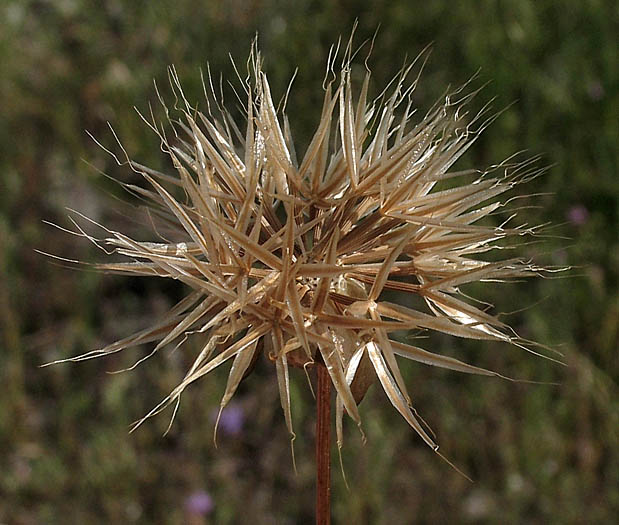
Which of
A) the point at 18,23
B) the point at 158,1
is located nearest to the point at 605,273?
the point at 158,1

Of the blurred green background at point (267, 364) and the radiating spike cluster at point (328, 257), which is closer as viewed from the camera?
the radiating spike cluster at point (328, 257)

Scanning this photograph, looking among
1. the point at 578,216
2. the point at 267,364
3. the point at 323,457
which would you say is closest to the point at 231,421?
the point at 267,364

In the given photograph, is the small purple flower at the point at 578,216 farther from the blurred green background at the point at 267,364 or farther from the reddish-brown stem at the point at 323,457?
the reddish-brown stem at the point at 323,457

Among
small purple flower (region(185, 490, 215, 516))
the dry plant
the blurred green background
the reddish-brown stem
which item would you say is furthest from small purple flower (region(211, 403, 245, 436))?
the reddish-brown stem

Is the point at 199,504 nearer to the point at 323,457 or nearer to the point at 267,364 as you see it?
the point at 267,364

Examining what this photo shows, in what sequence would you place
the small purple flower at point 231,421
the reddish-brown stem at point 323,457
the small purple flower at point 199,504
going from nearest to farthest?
the reddish-brown stem at point 323,457 < the small purple flower at point 199,504 < the small purple flower at point 231,421

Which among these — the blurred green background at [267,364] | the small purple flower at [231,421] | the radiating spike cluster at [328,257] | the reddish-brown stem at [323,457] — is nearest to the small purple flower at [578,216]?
the blurred green background at [267,364]

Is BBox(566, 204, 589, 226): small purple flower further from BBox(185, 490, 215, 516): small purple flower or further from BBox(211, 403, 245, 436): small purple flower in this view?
BBox(185, 490, 215, 516): small purple flower

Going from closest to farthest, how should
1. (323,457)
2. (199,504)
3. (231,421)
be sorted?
(323,457)
(199,504)
(231,421)

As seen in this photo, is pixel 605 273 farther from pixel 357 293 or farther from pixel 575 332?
pixel 357 293
